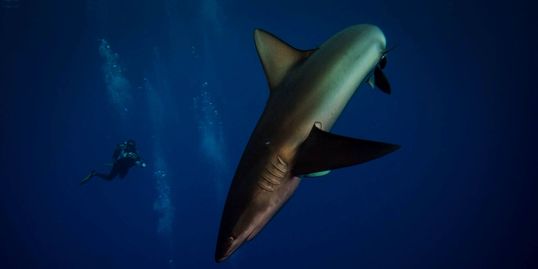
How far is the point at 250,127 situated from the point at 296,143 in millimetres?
64982

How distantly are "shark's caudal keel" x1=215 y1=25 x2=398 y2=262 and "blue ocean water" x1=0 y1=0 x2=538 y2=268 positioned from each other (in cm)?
2232

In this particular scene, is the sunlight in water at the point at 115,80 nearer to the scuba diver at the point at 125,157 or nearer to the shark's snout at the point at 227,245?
the scuba diver at the point at 125,157

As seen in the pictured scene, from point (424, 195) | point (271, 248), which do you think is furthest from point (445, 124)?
point (271, 248)

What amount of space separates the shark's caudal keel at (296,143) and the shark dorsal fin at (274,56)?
0.05 metres

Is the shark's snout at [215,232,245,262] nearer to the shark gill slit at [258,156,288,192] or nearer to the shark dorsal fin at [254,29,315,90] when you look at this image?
the shark gill slit at [258,156,288,192]

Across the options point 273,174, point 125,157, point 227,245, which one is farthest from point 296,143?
point 125,157

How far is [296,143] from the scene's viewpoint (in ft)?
6.46

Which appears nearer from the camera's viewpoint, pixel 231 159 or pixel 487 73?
pixel 487 73

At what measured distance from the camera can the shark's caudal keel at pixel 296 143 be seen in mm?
1835

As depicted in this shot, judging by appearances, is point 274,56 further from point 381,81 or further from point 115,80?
point 115,80

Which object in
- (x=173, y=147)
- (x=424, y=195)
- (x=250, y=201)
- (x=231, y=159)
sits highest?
(x=173, y=147)

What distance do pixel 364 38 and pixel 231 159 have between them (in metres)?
73.5

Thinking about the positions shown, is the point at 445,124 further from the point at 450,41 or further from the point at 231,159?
the point at 231,159

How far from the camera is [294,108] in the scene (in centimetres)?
202
